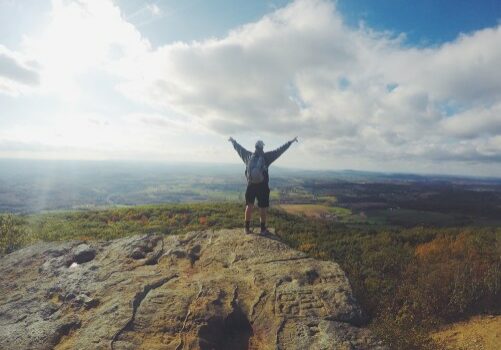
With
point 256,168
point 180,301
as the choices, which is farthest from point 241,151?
point 180,301

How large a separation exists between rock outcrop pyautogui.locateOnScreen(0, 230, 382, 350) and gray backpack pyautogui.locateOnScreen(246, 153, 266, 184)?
2175mm

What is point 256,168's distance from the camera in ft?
37.4

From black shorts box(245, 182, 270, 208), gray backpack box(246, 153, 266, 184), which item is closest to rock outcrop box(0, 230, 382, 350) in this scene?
black shorts box(245, 182, 270, 208)

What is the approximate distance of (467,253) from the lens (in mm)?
11188

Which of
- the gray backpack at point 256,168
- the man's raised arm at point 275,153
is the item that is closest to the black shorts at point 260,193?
the gray backpack at point 256,168

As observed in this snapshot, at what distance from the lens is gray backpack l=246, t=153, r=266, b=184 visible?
37.3ft

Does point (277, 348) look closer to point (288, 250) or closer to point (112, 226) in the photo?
point (288, 250)

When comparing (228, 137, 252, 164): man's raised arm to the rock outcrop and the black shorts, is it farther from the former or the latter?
the rock outcrop

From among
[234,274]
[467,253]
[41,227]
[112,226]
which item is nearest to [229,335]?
[234,274]

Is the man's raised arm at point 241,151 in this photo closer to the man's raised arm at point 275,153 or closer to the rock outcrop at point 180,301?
the man's raised arm at point 275,153

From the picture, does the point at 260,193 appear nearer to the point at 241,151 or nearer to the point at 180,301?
the point at 241,151

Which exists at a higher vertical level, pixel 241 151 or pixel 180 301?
pixel 241 151

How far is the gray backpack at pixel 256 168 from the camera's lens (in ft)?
37.3

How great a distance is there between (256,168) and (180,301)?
5507 mm
